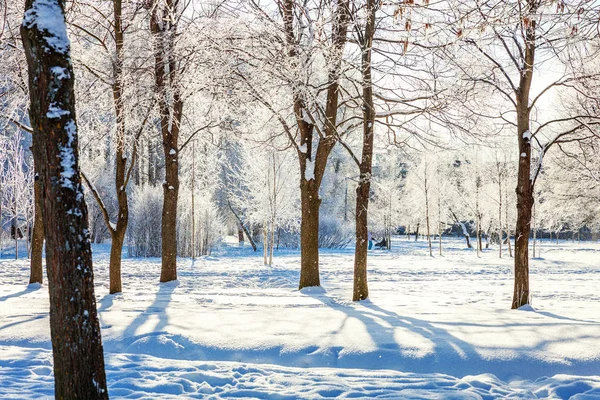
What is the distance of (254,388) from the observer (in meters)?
3.89

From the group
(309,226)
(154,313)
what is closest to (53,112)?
(154,313)

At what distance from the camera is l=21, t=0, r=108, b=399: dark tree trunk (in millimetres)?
2805

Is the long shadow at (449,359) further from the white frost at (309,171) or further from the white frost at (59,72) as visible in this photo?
the white frost at (309,171)

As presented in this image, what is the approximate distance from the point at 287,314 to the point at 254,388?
2.66 m

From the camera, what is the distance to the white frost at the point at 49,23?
281 cm

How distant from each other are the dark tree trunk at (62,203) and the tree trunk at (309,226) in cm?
685

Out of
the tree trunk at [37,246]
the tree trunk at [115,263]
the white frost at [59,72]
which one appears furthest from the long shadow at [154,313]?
the white frost at [59,72]

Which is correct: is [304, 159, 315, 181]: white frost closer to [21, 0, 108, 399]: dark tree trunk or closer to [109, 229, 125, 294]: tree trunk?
[109, 229, 125, 294]: tree trunk

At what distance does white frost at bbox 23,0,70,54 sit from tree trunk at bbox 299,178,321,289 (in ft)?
22.8

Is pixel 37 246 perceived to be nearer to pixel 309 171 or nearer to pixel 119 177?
pixel 119 177

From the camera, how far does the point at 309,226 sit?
32.2 feet

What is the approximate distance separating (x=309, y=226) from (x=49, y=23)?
7.36m

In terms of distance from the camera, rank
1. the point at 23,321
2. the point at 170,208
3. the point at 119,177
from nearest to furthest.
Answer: the point at 23,321
the point at 119,177
the point at 170,208

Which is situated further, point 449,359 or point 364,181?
point 364,181
